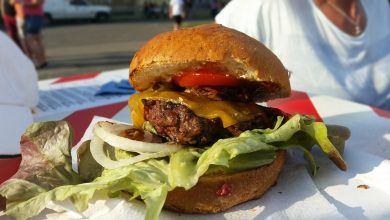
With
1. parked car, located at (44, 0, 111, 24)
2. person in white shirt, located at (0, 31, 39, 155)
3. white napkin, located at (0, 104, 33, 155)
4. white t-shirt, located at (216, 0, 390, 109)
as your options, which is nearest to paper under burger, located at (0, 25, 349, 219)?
white napkin, located at (0, 104, 33, 155)

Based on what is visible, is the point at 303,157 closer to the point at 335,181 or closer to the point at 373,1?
the point at 335,181

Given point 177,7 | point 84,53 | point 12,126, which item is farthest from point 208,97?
point 177,7

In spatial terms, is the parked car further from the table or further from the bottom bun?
the bottom bun

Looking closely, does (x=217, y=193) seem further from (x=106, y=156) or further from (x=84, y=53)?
(x=84, y=53)

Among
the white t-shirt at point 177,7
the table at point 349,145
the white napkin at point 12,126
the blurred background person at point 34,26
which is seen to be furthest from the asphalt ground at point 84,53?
the white napkin at point 12,126

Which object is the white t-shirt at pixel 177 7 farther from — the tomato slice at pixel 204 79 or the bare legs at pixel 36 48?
the tomato slice at pixel 204 79

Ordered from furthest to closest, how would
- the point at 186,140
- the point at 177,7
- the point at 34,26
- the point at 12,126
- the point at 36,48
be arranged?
the point at 177,7 → the point at 36,48 → the point at 34,26 → the point at 12,126 → the point at 186,140
